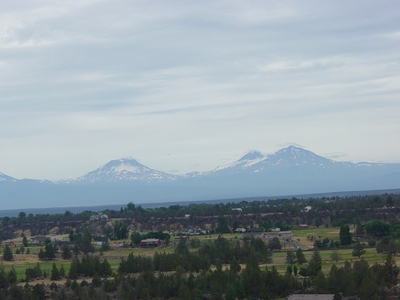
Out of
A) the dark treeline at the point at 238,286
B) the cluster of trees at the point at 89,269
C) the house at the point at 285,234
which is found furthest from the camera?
the house at the point at 285,234

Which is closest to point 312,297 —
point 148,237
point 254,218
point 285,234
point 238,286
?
point 238,286

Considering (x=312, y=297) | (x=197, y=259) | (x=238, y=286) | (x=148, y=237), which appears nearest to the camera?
(x=312, y=297)

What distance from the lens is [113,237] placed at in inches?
4087

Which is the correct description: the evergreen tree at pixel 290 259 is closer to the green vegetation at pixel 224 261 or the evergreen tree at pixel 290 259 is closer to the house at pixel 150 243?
the green vegetation at pixel 224 261

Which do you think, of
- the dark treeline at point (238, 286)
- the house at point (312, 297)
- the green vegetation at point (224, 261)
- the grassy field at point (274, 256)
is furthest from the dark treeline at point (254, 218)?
the house at point (312, 297)

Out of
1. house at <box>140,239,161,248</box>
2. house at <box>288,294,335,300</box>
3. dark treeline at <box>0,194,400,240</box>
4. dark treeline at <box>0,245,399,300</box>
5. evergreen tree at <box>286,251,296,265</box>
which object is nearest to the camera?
house at <box>288,294,335,300</box>

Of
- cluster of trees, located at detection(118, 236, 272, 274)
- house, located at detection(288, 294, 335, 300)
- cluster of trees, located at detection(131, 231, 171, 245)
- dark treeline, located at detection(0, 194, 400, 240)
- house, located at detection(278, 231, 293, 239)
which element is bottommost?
house, located at detection(288, 294, 335, 300)

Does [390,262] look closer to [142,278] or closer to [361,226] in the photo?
[142,278]

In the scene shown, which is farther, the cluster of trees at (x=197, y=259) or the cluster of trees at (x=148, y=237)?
the cluster of trees at (x=148, y=237)

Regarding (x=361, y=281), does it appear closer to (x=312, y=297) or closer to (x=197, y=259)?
(x=312, y=297)

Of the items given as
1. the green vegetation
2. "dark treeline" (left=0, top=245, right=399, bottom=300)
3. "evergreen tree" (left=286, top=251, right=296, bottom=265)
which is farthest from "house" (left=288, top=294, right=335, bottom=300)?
"evergreen tree" (left=286, top=251, right=296, bottom=265)

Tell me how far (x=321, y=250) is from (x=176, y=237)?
88.6ft

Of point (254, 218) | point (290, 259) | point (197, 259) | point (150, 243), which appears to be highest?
point (254, 218)

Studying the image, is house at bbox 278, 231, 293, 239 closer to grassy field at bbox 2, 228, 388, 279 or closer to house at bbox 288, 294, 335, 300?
grassy field at bbox 2, 228, 388, 279
